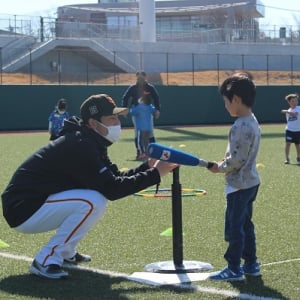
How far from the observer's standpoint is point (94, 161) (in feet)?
20.3

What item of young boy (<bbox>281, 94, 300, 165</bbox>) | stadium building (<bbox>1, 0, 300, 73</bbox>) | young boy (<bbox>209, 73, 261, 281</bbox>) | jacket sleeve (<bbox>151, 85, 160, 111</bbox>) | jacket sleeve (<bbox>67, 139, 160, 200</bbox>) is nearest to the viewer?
young boy (<bbox>209, 73, 261, 281</bbox>)

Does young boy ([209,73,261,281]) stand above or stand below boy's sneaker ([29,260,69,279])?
above

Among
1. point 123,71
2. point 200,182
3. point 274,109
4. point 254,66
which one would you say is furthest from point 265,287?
point 254,66

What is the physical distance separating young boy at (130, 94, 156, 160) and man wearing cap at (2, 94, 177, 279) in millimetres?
12213

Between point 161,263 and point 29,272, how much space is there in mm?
1193

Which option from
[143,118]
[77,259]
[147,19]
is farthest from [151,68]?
[77,259]

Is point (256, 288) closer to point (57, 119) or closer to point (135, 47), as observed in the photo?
point (57, 119)

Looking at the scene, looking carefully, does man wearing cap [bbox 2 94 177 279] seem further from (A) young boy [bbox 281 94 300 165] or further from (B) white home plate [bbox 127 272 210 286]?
(A) young boy [bbox 281 94 300 165]

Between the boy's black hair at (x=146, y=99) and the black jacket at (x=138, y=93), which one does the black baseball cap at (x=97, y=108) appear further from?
the boy's black hair at (x=146, y=99)

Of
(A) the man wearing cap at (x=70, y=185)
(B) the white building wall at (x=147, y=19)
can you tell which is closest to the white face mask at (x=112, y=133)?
(A) the man wearing cap at (x=70, y=185)

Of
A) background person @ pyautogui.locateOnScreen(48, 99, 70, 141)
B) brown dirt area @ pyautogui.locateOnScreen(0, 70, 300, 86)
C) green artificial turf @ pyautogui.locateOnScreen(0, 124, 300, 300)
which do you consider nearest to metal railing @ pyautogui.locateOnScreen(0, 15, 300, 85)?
brown dirt area @ pyautogui.locateOnScreen(0, 70, 300, 86)

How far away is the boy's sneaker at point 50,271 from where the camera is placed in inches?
243

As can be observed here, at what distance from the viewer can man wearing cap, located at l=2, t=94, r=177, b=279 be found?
20.4ft

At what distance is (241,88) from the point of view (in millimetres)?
6031
